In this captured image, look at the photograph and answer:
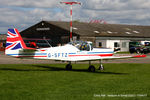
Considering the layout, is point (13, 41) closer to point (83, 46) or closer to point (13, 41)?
point (13, 41)

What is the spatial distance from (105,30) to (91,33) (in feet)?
20.1

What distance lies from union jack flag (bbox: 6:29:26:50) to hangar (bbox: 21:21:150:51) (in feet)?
121

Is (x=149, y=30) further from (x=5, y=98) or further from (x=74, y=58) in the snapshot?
(x=5, y=98)

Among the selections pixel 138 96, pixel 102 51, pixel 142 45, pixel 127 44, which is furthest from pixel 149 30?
pixel 138 96

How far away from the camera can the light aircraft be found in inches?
673

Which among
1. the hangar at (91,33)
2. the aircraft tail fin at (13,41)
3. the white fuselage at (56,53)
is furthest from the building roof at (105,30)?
the aircraft tail fin at (13,41)

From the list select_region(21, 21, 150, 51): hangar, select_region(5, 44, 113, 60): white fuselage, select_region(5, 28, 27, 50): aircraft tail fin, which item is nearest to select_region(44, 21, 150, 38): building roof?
select_region(21, 21, 150, 51): hangar

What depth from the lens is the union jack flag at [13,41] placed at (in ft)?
56.2

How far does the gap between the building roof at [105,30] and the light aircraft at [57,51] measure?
39101 millimetres

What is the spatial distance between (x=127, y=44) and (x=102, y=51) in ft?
129

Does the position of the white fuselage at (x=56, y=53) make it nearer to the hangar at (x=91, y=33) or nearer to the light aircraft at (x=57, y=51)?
the light aircraft at (x=57, y=51)

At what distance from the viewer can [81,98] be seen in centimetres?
855

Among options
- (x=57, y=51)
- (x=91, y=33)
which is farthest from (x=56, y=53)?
(x=91, y=33)

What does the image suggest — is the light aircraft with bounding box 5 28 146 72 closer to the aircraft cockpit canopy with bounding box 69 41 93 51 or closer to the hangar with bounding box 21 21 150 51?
the aircraft cockpit canopy with bounding box 69 41 93 51
